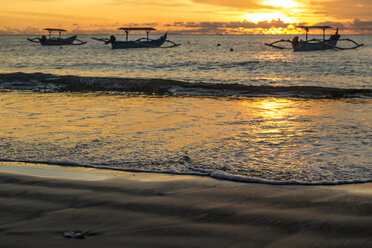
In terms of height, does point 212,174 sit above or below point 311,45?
below

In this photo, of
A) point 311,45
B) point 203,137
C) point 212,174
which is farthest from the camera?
point 311,45

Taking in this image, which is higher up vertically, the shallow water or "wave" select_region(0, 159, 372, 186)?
the shallow water

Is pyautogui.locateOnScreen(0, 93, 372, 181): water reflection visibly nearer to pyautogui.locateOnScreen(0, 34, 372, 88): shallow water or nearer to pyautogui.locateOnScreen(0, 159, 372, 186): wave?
pyautogui.locateOnScreen(0, 159, 372, 186): wave

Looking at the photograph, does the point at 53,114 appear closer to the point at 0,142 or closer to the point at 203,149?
the point at 0,142

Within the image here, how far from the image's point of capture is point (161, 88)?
20.8 meters

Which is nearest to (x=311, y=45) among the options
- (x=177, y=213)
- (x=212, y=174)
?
(x=212, y=174)

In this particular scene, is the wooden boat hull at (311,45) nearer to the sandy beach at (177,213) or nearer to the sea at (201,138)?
the sea at (201,138)

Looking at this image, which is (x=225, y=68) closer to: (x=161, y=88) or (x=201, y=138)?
(x=161, y=88)

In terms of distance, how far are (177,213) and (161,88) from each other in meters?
17.0

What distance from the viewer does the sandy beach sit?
3.45m

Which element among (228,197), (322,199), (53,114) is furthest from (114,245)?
(53,114)

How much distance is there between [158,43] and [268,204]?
90672 mm

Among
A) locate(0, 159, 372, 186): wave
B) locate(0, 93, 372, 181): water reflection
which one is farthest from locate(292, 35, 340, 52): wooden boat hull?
locate(0, 159, 372, 186): wave

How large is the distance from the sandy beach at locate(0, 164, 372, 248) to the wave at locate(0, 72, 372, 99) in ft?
43.7
